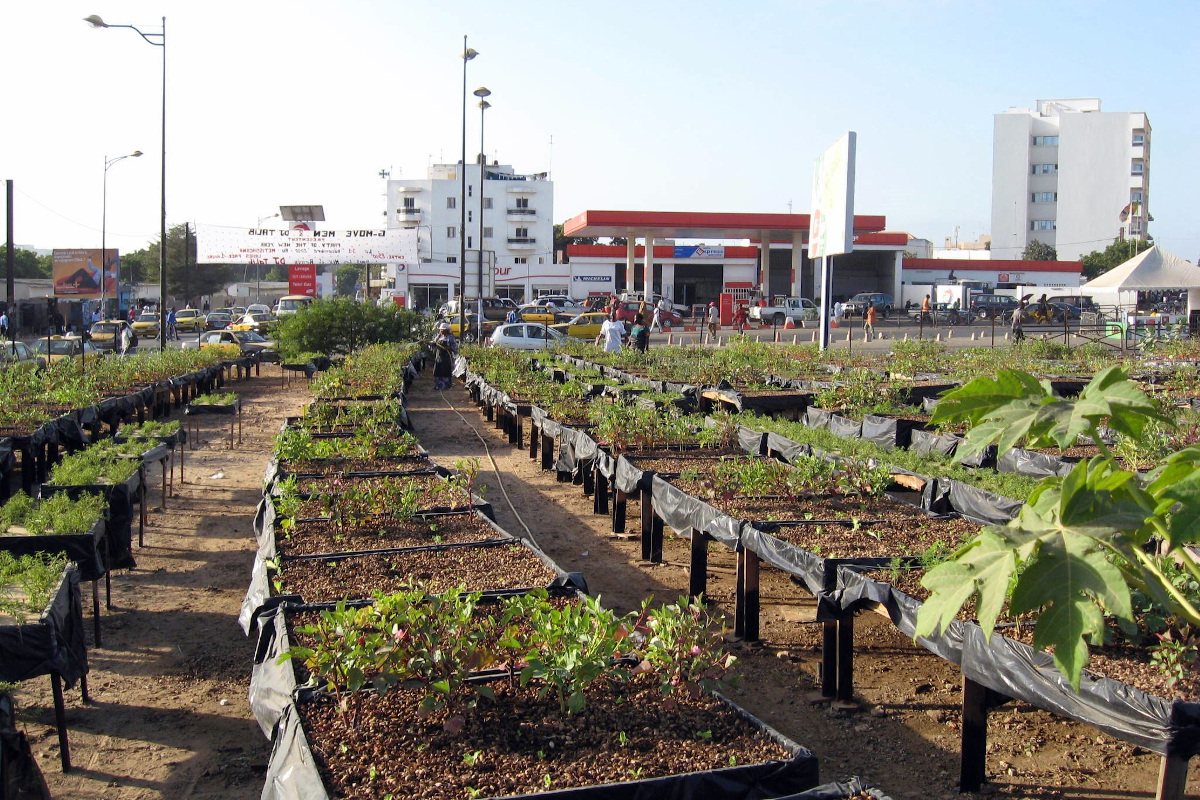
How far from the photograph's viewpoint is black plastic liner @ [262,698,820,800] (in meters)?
3.38

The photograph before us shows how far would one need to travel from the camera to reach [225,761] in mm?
5242

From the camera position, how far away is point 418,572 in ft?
20.0

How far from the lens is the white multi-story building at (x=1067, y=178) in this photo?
80938 millimetres

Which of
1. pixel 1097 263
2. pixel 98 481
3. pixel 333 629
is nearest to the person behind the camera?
pixel 333 629

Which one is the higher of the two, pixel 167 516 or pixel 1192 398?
pixel 1192 398

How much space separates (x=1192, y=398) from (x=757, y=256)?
4680 centimetres

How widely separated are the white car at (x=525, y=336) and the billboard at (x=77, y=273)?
30.2m

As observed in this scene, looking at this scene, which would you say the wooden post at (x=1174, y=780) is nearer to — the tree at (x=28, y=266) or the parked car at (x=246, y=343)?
the parked car at (x=246, y=343)

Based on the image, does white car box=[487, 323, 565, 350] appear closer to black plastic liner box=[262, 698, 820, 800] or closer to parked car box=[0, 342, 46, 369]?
parked car box=[0, 342, 46, 369]

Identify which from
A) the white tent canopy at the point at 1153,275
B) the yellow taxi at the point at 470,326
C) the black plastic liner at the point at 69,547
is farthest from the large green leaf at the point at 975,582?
the white tent canopy at the point at 1153,275

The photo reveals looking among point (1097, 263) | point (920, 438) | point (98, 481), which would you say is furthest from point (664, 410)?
point (1097, 263)

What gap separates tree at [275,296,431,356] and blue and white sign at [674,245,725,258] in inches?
1269

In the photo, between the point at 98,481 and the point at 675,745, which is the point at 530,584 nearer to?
the point at 675,745

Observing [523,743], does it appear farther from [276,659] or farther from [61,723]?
[61,723]
